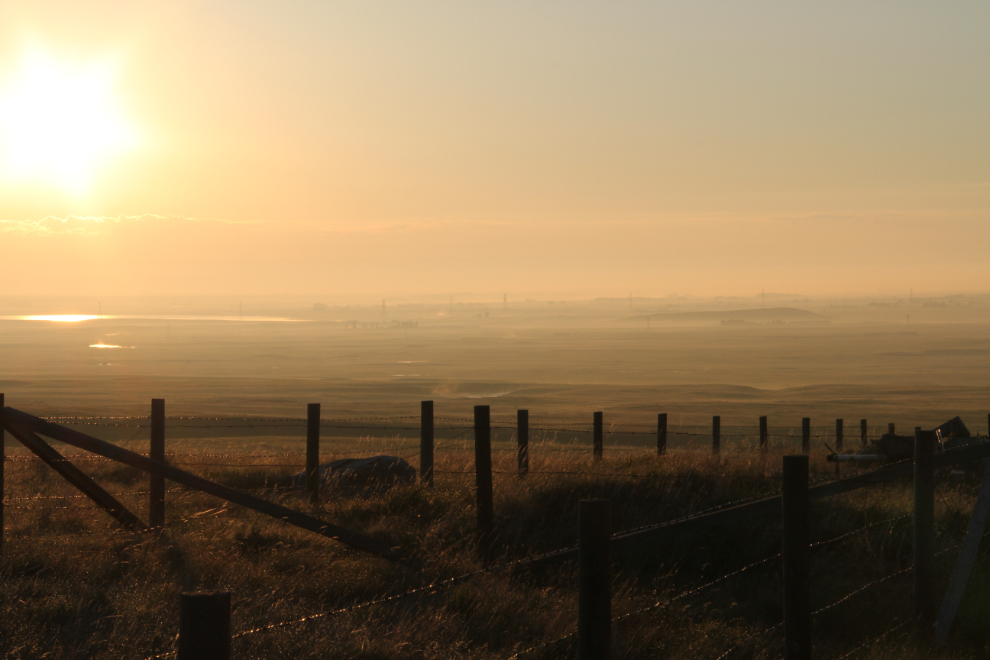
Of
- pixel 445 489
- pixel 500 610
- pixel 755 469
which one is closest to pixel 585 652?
pixel 500 610

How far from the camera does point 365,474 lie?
12.7m

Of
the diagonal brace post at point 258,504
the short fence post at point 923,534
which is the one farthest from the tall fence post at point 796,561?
the diagonal brace post at point 258,504

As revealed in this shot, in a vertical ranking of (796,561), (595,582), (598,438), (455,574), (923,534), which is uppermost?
(595,582)

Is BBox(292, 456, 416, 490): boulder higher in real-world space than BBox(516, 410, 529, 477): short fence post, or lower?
lower

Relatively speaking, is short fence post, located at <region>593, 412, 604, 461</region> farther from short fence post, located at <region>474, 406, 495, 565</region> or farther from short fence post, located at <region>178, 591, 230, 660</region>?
short fence post, located at <region>178, 591, 230, 660</region>

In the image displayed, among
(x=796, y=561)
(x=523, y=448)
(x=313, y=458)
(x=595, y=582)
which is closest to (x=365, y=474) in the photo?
(x=313, y=458)

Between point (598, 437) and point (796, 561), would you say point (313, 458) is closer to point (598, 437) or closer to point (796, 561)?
point (598, 437)

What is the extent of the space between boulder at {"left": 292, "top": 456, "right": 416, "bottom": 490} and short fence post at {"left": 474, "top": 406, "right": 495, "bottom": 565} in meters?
4.31

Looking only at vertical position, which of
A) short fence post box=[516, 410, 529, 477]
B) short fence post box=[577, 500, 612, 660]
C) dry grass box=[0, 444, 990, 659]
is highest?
short fence post box=[577, 500, 612, 660]

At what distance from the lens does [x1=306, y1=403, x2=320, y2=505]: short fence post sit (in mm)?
11414

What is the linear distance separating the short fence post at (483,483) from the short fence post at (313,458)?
Result: 12.4ft

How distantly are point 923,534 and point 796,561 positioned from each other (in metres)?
2.14

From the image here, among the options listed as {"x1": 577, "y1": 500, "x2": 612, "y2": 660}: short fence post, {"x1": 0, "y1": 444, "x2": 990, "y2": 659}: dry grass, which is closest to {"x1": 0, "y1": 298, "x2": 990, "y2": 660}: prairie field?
{"x1": 0, "y1": 444, "x2": 990, "y2": 659}: dry grass

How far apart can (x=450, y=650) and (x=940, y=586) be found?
4.94m
